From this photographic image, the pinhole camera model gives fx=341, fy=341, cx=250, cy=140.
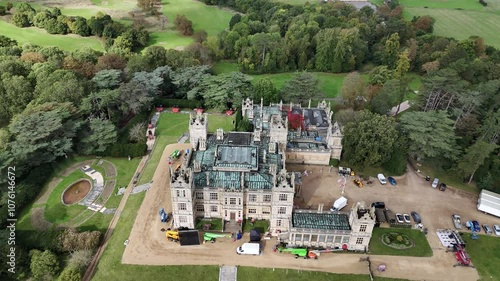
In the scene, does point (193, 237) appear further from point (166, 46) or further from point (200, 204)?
point (166, 46)

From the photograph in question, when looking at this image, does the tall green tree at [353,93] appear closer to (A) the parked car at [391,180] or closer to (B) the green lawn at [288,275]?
(A) the parked car at [391,180]

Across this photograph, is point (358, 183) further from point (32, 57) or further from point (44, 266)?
point (32, 57)

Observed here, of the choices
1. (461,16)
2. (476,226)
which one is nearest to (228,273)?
(476,226)

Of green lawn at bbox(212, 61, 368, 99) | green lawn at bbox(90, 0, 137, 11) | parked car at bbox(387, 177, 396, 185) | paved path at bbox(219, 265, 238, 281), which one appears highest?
green lawn at bbox(90, 0, 137, 11)

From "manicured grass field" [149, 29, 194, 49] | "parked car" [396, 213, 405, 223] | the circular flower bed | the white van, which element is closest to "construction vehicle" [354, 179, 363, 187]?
"parked car" [396, 213, 405, 223]

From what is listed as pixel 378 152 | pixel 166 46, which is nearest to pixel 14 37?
pixel 166 46

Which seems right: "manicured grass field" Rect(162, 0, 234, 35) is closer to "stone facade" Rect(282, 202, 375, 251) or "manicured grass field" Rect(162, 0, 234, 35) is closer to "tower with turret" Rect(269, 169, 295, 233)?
"tower with turret" Rect(269, 169, 295, 233)
